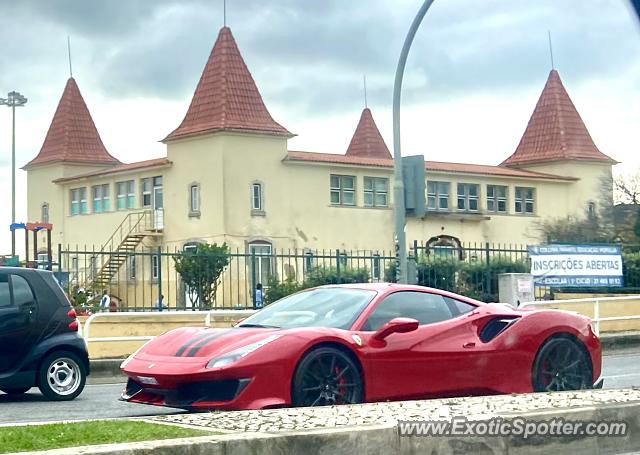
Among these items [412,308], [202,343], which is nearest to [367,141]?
[412,308]

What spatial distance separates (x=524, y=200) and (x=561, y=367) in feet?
Answer: 188

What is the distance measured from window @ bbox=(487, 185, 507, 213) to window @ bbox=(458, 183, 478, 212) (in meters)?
0.95

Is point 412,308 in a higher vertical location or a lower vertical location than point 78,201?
lower

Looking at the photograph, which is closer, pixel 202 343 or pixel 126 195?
pixel 202 343

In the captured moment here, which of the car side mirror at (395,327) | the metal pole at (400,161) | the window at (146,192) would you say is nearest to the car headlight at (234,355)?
the car side mirror at (395,327)

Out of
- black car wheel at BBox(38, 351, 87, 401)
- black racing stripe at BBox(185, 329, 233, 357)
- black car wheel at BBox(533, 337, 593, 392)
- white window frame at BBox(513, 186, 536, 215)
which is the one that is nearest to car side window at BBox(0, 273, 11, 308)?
black car wheel at BBox(38, 351, 87, 401)

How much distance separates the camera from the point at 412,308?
11.3 m

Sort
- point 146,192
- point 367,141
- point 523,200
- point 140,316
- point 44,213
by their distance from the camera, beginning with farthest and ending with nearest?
point 367,141 → point 44,213 → point 523,200 → point 146,192 → point 140,316

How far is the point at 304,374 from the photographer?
1006 cm

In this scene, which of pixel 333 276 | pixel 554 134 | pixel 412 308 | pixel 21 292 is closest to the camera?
pixel 412 308

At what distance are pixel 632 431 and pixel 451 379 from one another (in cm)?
230

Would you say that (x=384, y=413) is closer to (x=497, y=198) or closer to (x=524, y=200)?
(x=497, y=198)

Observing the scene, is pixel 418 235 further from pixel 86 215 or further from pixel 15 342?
pixel 15 342

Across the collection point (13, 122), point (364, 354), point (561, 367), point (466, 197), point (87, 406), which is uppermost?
point (13, 122)
